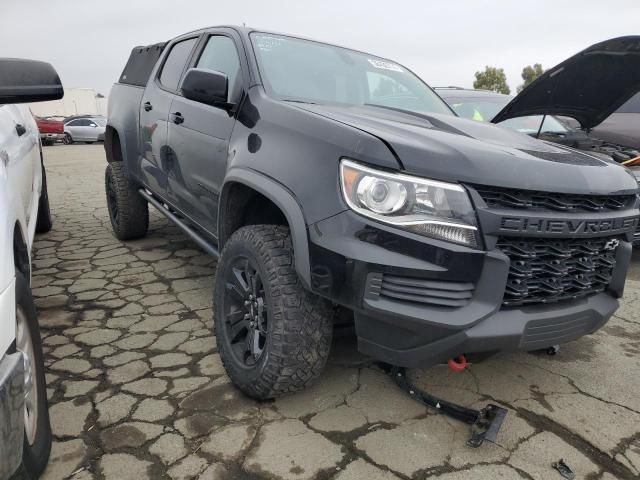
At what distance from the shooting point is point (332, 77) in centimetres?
280

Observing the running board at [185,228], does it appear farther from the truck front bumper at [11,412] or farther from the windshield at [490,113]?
the windshield at [490,113]

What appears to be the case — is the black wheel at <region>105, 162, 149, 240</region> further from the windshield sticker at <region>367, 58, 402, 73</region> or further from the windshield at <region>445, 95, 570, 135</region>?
the windshield at <region>445, 95, 570, 135</region>

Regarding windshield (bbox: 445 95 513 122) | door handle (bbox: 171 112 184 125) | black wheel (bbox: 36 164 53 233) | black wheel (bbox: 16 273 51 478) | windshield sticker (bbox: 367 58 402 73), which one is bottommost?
black wheel (bbox: 36 164 53 233)

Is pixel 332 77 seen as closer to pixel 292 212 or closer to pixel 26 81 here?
pixel 292 212

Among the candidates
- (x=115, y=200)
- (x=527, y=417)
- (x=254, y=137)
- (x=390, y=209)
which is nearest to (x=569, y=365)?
(x=527, y=417)

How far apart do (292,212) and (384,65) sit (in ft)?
6.25

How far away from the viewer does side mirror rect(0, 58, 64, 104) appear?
168cm

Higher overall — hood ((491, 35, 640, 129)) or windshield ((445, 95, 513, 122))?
hood ((491, 35, 640, 129))

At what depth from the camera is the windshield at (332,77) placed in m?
2.56

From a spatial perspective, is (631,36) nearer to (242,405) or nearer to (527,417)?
(527,417)

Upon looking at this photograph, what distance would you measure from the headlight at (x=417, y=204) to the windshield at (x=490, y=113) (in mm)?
4060


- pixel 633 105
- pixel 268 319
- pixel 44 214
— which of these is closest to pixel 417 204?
pixel 268 319

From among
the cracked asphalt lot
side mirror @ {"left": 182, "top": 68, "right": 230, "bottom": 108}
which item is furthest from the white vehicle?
side mirror @ {"left": 182, "top": 68, "right": 230, "bottom": 108}

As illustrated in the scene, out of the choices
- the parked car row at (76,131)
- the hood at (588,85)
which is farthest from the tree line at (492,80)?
the hood at (588,85)
